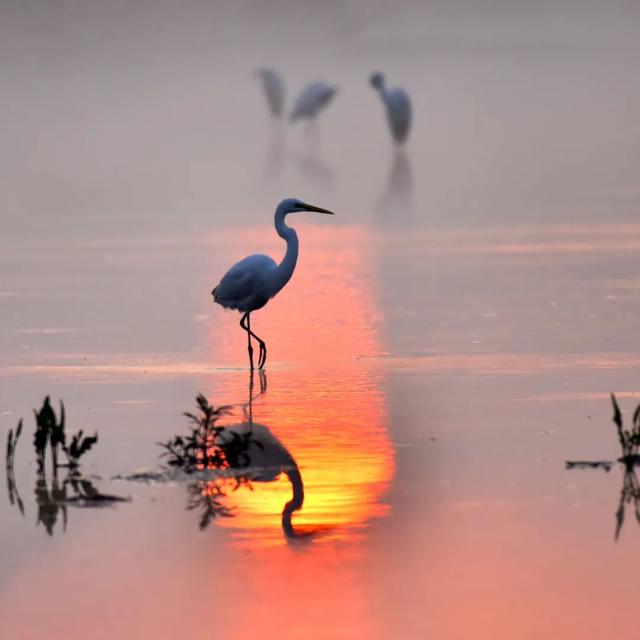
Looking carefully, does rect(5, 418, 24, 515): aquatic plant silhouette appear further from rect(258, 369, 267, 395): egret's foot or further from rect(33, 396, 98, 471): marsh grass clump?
rect(258, 369, 267, 395): egret's foot

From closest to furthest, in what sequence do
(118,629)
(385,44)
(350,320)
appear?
(118,629)
(350,320)
(385,44)

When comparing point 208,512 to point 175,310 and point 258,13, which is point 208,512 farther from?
point 258,13

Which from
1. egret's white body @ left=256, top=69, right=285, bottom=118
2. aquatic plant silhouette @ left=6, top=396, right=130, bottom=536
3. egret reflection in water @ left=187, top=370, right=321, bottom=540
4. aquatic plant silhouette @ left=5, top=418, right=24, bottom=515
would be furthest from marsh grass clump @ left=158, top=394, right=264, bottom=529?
egret's white body @ left=256, top=69, right=285, bottom=118

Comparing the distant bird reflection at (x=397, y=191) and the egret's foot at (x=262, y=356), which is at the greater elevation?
the distant bird reflection at (x=397, y=191)

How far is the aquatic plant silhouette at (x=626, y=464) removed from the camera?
29.5 feet

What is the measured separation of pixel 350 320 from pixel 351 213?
9567 millimetres

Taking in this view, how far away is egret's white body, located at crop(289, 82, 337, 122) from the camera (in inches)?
1534

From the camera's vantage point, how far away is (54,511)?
921 centimetres

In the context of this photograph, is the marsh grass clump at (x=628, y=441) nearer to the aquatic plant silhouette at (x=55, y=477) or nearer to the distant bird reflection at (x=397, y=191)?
the aquatic plant silhouette at (x=55, y=477)

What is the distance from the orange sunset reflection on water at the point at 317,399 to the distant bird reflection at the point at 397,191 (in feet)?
17.9

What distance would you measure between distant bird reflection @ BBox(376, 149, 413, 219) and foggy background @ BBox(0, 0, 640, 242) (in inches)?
3.7

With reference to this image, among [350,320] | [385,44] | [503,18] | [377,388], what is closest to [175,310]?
[350,320]

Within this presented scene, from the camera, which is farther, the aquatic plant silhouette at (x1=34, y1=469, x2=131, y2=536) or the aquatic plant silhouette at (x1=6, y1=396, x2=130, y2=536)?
the aquatic plant silhouette at (x1=6, y1=396, x2=130, y2=536)

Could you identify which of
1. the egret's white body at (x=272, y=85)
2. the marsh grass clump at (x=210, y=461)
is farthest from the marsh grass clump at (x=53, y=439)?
the egret's white body at (x=272, y=85)
